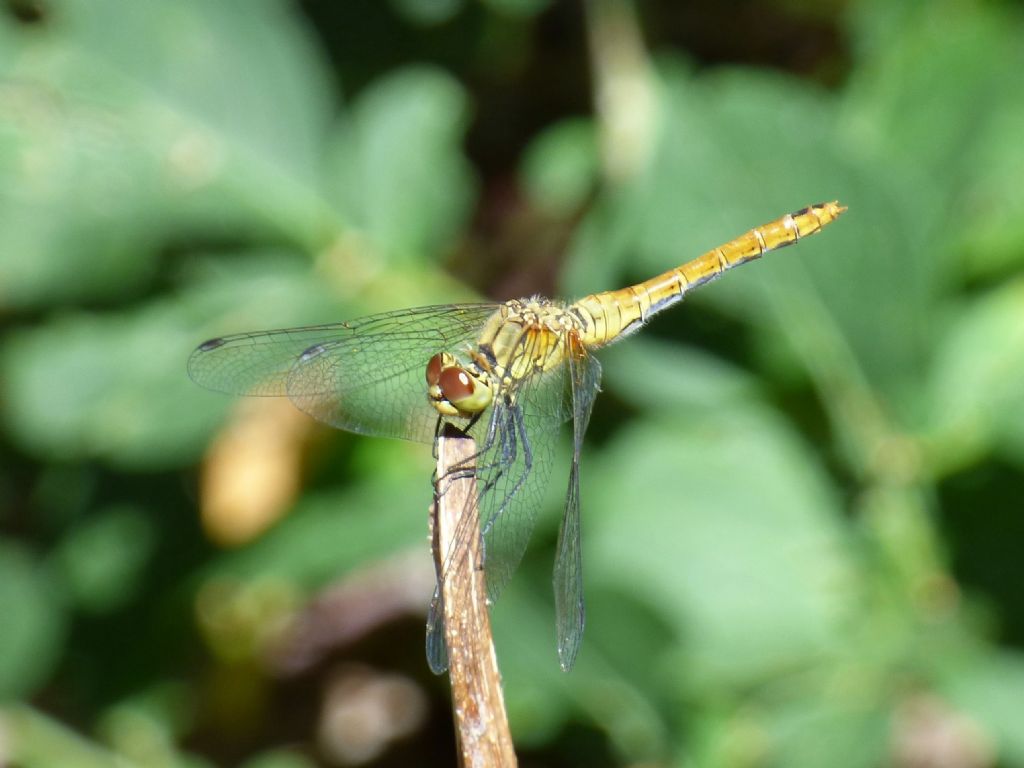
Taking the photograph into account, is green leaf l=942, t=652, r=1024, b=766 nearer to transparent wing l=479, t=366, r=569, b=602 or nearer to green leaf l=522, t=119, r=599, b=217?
transparent wing l=479, t=366, r=569, b=602

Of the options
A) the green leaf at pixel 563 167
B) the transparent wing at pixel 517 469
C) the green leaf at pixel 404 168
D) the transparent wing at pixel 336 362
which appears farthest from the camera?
the green leaf at pixel 563 167

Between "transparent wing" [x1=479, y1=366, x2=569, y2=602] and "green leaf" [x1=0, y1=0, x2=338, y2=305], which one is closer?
"transparent wing" [x1=479, y1=366, x2=569, y2=602]

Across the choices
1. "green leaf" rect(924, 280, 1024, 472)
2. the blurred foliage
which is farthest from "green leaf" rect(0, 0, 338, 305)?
"green leaf" rect(924, 280, 1024, 472)

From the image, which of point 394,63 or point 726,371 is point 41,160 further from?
point 726,371

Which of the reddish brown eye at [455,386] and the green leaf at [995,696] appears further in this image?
the green leaf at [995,696]

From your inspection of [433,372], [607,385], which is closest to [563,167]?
[607,385]

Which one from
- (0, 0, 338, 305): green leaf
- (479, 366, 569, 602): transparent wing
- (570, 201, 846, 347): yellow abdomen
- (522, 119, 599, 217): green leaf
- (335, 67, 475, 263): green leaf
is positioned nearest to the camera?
(479, 366, 569, 602): transparent wing

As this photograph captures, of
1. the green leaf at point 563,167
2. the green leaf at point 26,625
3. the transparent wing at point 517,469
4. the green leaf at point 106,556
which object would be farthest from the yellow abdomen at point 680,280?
the green leaf at point 26,625

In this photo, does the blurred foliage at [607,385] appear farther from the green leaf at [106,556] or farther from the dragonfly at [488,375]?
the dragonfly at [488,375]
